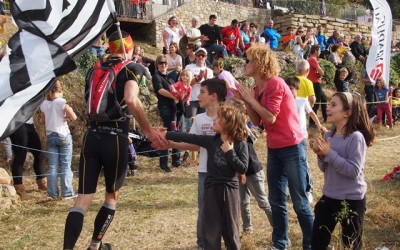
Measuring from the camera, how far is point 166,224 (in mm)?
5574

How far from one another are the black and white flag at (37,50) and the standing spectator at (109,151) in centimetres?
A: 49

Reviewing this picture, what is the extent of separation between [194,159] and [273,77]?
4776mm

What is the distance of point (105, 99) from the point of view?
4207mm

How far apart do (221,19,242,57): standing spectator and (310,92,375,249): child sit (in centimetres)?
1104

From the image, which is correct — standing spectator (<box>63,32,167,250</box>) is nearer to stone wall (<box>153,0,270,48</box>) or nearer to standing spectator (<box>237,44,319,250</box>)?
standing spectator (<box>237,44,319,250</box>)

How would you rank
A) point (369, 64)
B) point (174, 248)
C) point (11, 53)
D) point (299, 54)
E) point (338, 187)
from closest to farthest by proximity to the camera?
point (11, 53) → point (338, 187) → point (174, 248) → point (369, 64) → point (299, 54)

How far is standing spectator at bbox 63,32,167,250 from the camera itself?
4113mm

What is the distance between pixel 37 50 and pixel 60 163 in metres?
3.64

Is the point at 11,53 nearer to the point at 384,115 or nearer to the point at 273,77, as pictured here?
the point at 273,77

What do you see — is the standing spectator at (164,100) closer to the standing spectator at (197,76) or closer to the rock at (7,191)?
the standing spectator at (197,76)

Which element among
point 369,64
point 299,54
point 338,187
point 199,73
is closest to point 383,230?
point 338,187

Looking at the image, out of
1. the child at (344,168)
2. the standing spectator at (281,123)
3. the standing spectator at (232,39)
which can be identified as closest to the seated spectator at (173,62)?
the standing spectator at (232,39)

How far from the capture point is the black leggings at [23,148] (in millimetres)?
6820

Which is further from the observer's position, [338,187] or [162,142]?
[162,142]
